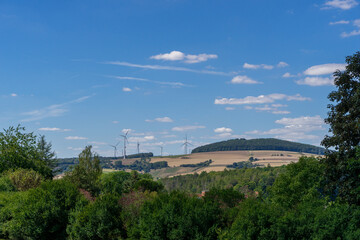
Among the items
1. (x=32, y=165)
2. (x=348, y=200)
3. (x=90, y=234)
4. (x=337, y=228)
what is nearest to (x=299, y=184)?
(x=348, y=200)

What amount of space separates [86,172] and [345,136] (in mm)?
44611

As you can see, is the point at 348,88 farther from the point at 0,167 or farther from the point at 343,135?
the point at 0,167

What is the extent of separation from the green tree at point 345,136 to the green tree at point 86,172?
36746mm

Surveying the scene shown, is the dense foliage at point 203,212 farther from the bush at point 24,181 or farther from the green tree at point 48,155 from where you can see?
the green tree at point 48,155

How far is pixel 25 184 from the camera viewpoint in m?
54.4

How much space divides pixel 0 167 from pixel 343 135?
2366 inches

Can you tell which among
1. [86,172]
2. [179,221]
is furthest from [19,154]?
[179,221]

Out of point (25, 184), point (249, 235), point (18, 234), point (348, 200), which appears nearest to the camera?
point (249, 235)

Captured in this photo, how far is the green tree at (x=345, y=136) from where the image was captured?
115 ft

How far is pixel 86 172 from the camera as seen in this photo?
6712 centimetres

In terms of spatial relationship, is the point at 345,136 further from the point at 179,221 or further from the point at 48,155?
the point at 48,155

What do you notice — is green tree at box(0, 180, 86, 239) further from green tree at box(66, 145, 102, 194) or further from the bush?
green tree at box(66, 145, 102, 194)

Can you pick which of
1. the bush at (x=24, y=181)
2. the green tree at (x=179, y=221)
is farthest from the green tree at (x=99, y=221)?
the bush at (x=24, y=181)

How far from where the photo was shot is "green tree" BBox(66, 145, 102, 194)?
208 ft
